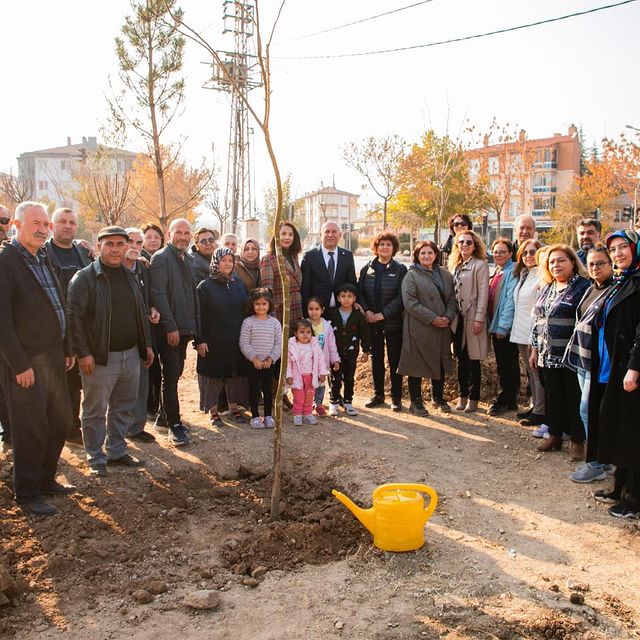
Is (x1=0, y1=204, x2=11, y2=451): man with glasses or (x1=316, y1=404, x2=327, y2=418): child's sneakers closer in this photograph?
(x1=0, y1=204, x2=11, y2=451): man with glasses

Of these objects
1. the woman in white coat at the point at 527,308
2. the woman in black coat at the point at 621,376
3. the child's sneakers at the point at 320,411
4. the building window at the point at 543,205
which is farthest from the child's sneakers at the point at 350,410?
the building window at the point at 543,205

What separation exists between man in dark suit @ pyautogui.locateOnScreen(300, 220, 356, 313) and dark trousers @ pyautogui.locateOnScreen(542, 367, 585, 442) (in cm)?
247

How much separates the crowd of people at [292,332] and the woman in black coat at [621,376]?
0.05 feet

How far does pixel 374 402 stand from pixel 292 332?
1407 millimetres

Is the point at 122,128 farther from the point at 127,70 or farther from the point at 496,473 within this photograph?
the point at 496,473

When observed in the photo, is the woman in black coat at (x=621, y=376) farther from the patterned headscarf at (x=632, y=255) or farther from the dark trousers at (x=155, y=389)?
the dark trousers at (x=155, y=389)

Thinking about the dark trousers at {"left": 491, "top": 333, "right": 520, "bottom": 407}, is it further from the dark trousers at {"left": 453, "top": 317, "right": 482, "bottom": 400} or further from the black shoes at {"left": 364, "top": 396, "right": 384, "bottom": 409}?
the black shoes at {"left": 364, "top": 396, "right": 384, "bottom": 409}

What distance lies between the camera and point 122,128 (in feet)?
44.2

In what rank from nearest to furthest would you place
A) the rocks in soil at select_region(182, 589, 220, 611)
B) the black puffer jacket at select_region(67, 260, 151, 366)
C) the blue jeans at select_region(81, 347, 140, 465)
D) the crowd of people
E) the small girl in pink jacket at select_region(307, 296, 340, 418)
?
the rocks in soil at select_region(182, 589, 220, 611) → the crowd of people → the black puffer jacket at select_region(67, 260, 151, 366) → the blue jeans at select_region(81, 347, 140, 465) → the small girl in pink jacket at select_region(307, 296, 340, 418)

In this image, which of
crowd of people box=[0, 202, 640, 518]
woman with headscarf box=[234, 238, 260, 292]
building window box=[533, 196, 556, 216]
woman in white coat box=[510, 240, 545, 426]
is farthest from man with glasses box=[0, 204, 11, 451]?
building window box=[533, 196, 556, 216]

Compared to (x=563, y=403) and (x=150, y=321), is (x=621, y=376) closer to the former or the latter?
(x=563, y=403)

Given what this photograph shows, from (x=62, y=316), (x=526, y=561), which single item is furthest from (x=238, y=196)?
(x=526, y=561)

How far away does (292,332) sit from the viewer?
22.7 feet

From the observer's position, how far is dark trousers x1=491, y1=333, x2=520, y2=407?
689cm
